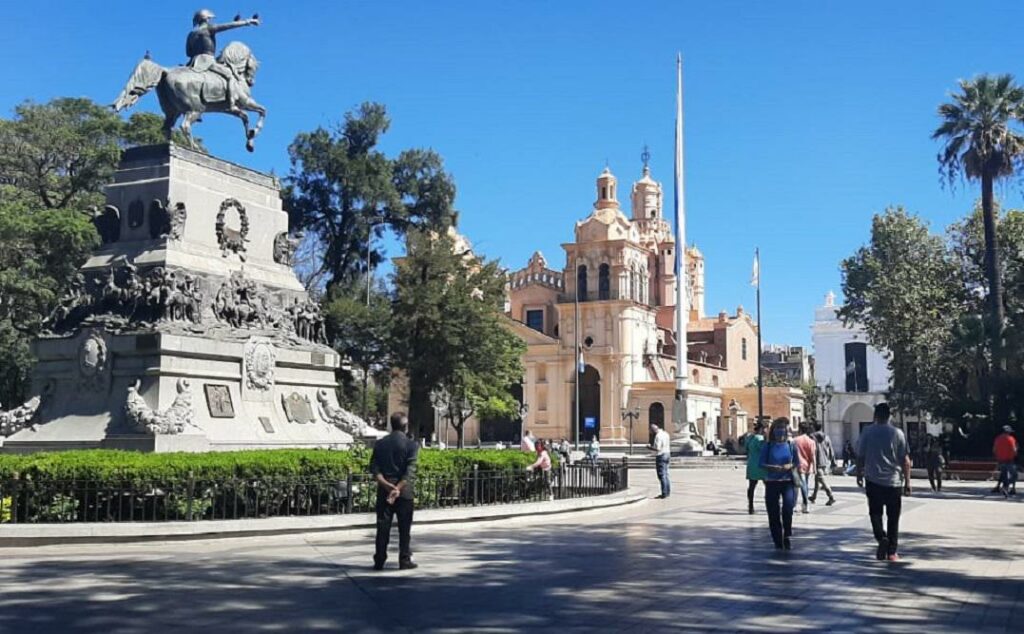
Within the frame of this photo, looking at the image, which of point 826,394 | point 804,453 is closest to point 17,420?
point 804,453

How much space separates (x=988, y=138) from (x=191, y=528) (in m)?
34.5

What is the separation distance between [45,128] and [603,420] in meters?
45.4

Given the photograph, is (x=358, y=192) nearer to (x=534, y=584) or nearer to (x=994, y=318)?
(x=994, y=318)

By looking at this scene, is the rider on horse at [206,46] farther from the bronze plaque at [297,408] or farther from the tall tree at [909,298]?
the tall tree at [909,298]

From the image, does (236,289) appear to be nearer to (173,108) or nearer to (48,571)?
(173,108)

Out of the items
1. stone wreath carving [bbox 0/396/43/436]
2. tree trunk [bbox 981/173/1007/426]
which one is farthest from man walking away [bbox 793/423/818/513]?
tree trunk [bbox 981/173/1007/426]

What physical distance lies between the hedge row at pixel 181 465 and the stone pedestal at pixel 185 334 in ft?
11.7

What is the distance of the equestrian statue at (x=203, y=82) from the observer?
21.2 metres

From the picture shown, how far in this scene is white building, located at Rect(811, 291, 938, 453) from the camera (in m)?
69.4

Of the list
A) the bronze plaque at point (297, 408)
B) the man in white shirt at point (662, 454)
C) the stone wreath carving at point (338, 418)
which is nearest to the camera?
the bronze plaque at point (297, 408)

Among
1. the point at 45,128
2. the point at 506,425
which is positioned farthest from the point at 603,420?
the point at 45,128

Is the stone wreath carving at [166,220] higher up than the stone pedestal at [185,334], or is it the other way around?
the stone wreath carving at [166,220]

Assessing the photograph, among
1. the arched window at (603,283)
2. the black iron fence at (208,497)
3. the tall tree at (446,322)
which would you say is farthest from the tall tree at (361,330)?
the arched window at (603,283)

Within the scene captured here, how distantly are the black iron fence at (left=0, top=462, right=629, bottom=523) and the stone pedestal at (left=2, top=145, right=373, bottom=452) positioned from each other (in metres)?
3.91
